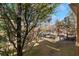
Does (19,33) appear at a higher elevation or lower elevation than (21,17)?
lower

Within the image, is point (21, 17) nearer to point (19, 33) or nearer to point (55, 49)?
point (19, 33)

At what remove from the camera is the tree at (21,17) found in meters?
2.32

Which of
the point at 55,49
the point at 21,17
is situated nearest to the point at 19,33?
the point at 21,17

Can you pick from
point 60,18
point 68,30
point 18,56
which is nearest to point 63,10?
point 60,18

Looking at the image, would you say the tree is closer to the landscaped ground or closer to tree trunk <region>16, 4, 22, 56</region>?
tree trunk <region>16, 4, 22, 56</region>

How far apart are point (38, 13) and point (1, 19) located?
46cm

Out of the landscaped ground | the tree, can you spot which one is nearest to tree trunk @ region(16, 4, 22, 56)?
the tree

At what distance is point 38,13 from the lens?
2338 millimetres

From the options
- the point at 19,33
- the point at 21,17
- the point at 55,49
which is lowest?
the point at 55,49

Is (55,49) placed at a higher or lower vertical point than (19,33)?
lower

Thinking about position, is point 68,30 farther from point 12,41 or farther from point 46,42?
point 12,41

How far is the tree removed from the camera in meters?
2.32

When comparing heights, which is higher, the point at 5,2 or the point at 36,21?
the point at 5,2

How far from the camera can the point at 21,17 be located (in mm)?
2330
